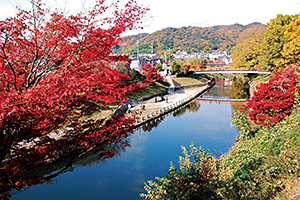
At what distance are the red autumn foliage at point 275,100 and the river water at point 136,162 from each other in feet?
13.3

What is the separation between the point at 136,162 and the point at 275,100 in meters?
10.8

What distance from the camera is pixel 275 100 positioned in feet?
44.4

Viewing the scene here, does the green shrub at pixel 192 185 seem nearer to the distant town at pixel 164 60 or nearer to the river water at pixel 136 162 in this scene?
the river water at pixel 136 162

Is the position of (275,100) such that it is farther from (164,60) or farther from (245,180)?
(164,60)

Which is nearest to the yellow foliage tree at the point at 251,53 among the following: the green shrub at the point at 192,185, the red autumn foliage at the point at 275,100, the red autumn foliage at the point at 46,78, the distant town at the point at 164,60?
the distant town at the point at 164,60

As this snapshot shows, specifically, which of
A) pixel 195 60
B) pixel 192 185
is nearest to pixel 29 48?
pixel 192 185

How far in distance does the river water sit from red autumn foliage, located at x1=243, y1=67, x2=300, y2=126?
404 centimetres

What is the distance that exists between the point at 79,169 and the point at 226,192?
10.7 metres

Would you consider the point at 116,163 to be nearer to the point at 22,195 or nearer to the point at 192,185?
the point at 22,195

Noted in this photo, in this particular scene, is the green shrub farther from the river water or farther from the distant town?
the distant town

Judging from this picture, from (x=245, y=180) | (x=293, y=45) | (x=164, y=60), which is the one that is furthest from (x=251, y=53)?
(x=164, y=60)

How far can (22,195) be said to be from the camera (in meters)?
11.3

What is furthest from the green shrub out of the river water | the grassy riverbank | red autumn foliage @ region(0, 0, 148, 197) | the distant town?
the distant town

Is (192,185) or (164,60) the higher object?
(164,60)
